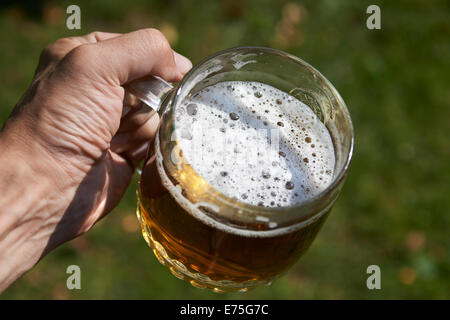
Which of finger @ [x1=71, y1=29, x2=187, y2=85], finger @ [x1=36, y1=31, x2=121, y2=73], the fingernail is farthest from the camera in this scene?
the fingernail

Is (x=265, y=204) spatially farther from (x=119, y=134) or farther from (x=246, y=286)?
(x=119, y=134)

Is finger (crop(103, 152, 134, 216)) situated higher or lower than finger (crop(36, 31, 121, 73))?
lower

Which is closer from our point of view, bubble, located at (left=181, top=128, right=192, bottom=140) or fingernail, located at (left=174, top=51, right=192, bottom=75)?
bubble, located at (left=181, top=128, right=192, bottom=140)

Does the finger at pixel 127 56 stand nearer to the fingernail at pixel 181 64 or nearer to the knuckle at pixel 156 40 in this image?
the knuckle at pixel 156 40

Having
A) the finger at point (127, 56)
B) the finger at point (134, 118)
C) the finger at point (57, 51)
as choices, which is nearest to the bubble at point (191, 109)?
the finger at point (127, 56)

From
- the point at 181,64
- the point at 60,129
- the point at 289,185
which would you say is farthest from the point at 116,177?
the point at 289,185

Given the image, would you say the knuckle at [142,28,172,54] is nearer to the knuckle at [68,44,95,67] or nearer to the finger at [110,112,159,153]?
the knuckle at [68,44,95,67]

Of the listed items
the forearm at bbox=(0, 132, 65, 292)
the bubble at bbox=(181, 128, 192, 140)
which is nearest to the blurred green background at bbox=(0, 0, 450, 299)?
the forearm at bbox=(0, 132, 65, 292)

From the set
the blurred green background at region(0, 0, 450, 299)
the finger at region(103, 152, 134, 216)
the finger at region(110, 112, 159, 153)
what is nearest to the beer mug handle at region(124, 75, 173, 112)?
the finger at region(110, 112, 159, 153)

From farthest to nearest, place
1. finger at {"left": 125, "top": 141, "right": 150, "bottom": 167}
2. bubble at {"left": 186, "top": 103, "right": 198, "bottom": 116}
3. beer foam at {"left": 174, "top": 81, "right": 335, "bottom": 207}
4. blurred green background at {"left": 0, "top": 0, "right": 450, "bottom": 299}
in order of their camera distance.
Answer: blurred green background at {"left": 0, "top": 0, "right": 450, "bottom": 299} < finger at {"left": 125, "top": 141, "right": 150, "bottom": 167} < bubble at {"left": 186, "top": 103, "right": 198, "bottom": 116} < beer foam at {"left": 174, "top": 81, "right": 335, "bottom": 207}
